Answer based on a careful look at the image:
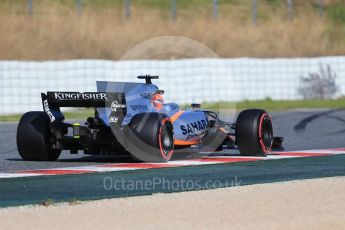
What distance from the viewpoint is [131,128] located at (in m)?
11.8

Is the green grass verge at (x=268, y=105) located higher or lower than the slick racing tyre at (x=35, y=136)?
lower

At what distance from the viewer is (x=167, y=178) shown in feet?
35.5

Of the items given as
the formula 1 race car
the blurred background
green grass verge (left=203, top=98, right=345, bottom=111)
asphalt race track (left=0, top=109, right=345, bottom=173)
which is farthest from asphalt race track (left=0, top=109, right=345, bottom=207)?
green grass verge (left=203, top=98, right=345, bottom=111)

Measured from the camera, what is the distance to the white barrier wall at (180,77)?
21.5 metres

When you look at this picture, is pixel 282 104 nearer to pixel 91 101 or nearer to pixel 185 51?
pixel 185 51

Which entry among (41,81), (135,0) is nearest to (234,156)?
(41,81)

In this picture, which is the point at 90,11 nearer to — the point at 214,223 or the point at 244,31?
the point at 244,31

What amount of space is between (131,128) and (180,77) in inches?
463

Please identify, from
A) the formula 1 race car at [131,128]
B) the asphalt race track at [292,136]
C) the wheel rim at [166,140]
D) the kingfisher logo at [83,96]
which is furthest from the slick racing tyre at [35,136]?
the wheel rim at [166,140]

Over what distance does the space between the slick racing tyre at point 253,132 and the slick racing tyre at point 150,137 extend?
1059 mm

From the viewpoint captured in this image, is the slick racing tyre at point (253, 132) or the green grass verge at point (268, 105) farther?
the green grass verge at point (268, 105)

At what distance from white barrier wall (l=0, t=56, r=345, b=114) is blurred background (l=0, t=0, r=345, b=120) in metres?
0.02

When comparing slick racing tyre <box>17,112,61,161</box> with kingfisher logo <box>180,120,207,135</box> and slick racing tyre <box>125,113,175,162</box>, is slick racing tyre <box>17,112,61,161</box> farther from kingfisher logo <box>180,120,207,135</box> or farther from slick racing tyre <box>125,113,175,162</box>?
kingfisher logo <box>180,120,207,135</box>

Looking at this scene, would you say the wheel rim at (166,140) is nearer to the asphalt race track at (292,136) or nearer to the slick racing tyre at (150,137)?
the slick racing tyre at (150,137)
